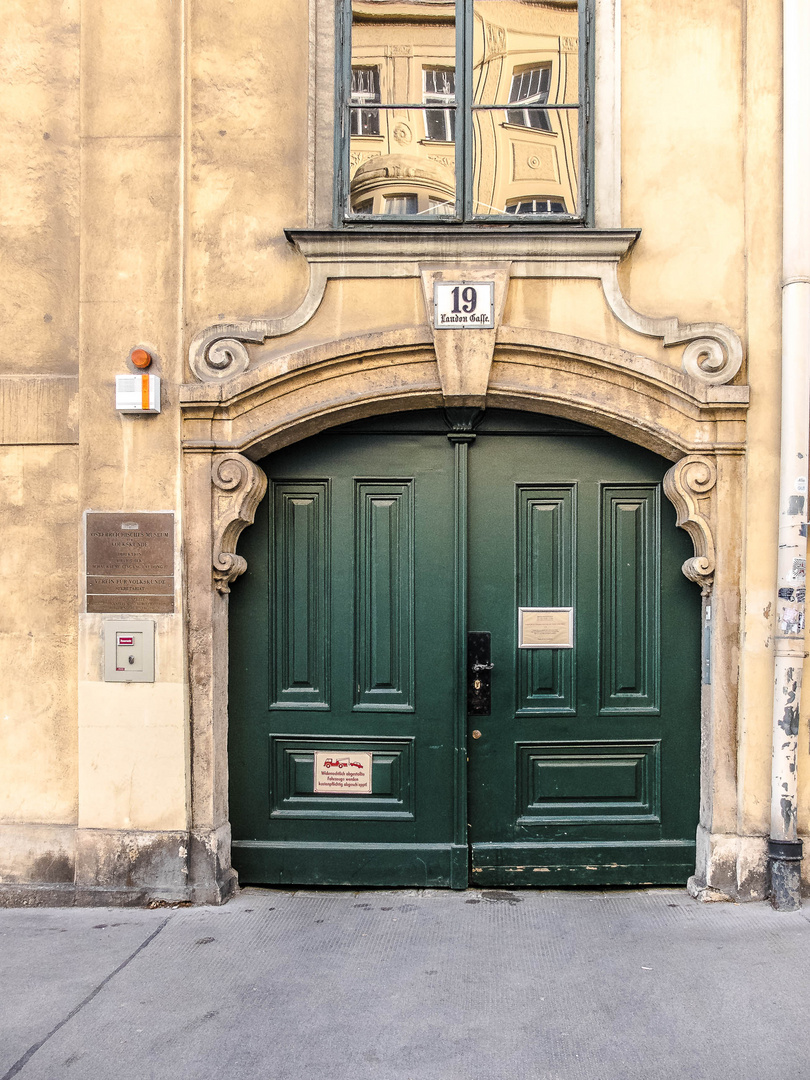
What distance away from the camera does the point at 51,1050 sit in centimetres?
329

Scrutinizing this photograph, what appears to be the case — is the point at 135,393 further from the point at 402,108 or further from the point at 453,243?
the point at 402,108

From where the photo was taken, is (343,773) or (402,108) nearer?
(402,108)

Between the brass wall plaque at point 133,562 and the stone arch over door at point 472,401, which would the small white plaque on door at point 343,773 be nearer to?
the stone arch over door at point 472,401

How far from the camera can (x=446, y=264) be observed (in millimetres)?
4723

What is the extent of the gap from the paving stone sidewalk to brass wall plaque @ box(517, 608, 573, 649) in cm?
142

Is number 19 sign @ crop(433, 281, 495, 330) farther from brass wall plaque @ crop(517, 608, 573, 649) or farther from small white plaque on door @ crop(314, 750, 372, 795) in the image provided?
small white plaque on door @ crop(314, 750, 372, 795)

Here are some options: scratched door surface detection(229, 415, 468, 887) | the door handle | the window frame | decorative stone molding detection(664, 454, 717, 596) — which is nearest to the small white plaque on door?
scratched door surface detection(229, 415, 468, 887)

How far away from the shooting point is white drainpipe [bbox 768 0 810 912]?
4484mm

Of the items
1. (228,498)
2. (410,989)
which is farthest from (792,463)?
(410,989)

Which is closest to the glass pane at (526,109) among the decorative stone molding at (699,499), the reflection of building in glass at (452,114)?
the reflection of building in glass at (452,114)

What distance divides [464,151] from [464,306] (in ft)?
3.10

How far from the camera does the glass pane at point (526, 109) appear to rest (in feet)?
15.8

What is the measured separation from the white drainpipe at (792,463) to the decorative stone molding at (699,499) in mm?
356

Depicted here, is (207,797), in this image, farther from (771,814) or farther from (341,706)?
(771,814)
